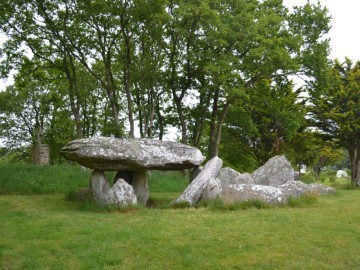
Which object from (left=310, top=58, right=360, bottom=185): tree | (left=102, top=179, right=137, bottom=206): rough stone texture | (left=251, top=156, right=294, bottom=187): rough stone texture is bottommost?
(left=102, top=179, right=137, bottom=206): rough stone texture

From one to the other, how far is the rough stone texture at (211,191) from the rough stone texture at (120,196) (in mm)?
2384

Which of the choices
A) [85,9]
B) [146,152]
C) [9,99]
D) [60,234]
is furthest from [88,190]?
[9,99]

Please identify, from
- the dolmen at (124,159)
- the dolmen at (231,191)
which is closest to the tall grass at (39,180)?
the dolmen at (124,159)

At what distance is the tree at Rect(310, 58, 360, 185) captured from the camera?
2603 cm

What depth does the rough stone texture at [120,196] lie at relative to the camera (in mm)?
12281

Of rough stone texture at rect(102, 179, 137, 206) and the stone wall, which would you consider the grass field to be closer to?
rough stone texture at rect(102, 179, 137, 206)

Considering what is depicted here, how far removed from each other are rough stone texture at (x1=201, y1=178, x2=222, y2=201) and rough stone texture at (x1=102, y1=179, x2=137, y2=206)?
2.38 metres

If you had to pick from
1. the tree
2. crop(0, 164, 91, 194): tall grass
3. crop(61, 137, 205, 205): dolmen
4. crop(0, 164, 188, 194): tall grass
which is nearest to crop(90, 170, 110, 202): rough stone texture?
crop(61, 137, 205, 205): dolmen

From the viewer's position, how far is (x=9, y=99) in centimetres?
3038

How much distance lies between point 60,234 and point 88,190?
623 centimetres

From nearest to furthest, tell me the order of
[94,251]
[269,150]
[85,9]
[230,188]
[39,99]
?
[94,251] → [230,188] → [85,9] → [269,150] → [39,99]

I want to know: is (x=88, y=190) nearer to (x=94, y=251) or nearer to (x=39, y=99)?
(x=94, y=251)

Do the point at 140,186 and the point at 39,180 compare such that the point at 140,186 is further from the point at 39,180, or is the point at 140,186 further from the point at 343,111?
the point at 343,111

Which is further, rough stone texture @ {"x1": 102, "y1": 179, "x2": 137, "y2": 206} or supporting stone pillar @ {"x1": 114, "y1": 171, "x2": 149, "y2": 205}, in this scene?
supporting stone pillar @ {"x1": 114, "y1": 171, "x2": 149, "y2": 205}
